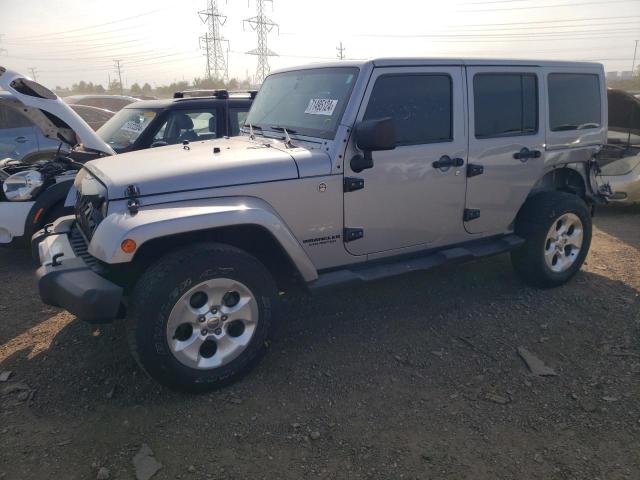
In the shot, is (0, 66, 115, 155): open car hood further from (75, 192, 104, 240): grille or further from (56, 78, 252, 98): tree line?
(56, 78, 252, 98): tree line

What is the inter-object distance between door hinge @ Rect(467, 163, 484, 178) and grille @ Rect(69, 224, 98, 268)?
9.35ft

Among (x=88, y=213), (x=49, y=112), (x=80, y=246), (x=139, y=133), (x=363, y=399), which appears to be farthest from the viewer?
(x=139, y=133)

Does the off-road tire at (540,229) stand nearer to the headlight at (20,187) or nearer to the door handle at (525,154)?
the door handle at (525,154)

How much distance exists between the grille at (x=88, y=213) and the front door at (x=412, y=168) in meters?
1.61

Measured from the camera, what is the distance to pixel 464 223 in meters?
4.34

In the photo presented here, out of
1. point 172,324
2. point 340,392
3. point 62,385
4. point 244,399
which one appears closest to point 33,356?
point 62,385

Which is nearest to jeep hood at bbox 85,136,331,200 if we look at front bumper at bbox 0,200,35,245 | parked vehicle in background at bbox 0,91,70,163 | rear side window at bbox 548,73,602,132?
front bumper at bbox 0,200,35,245

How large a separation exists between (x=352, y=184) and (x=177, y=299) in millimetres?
1409

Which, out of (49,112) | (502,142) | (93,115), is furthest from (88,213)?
(93,115)

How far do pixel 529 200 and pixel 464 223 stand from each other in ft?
2.86

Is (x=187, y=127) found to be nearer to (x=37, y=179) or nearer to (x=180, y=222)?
(x=37, y=179)

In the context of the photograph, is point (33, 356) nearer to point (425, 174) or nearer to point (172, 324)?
point (172, 324)

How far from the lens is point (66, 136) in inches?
229

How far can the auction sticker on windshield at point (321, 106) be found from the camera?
12.2 feet
